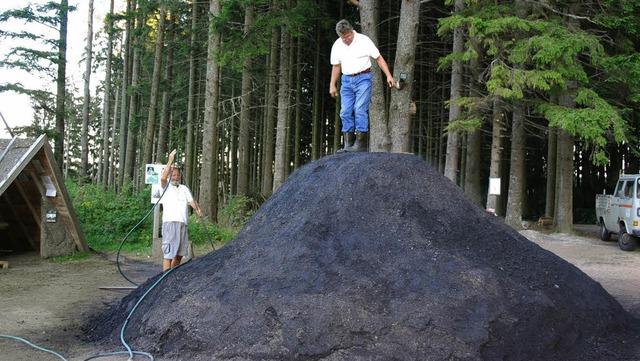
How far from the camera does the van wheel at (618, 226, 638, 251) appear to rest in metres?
14.4

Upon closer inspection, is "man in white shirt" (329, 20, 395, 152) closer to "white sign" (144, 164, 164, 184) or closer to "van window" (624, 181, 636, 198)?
"white sign" (144, 164, 164, 184)

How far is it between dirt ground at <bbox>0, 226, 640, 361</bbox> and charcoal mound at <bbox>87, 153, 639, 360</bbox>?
514mm

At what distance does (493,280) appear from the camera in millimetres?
5363

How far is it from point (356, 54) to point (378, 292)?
134 inches

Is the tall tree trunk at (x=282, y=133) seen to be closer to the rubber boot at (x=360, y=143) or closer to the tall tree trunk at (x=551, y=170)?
the rubber boot at (x=360, y=143)

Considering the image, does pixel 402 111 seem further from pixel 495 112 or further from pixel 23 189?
pixel 23 189

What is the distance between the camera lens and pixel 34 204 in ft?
40.8

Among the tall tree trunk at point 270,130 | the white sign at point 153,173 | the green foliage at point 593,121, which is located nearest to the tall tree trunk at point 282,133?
the tall tree trunk at point 270,130

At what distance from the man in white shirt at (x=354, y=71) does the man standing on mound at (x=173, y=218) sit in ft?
8.75

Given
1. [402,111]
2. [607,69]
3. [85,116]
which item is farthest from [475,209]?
[85,116]

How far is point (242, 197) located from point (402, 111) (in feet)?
23.3

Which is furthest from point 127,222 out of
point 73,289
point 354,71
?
point 354,71

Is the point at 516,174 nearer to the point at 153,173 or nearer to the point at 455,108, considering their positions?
the point at 455,108

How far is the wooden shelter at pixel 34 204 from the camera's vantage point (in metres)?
10.7
